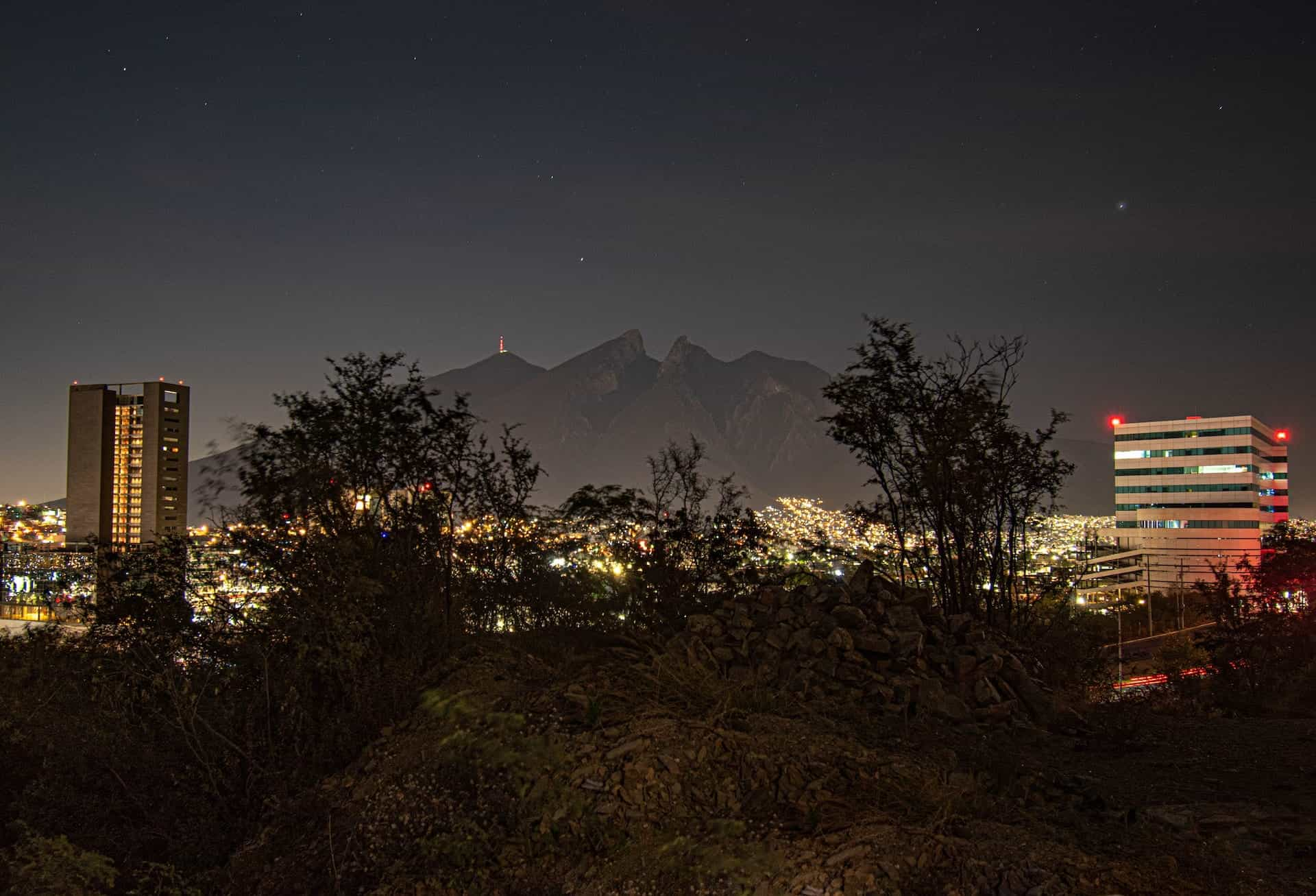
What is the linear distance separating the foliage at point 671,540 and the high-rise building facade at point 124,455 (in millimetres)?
39622

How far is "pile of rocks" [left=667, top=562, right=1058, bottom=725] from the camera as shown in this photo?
7.01 metres

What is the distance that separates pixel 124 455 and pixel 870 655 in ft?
161

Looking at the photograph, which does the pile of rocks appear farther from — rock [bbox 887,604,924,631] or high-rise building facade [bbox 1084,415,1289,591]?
high-rise building facade [bbox 1084,415,1289,591]

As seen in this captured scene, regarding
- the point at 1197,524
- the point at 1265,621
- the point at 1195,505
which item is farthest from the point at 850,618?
the point at 1195,505

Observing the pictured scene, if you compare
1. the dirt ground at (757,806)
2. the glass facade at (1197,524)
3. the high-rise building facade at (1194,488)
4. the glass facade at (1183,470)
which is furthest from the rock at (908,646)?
the glass facade at (1183,470)

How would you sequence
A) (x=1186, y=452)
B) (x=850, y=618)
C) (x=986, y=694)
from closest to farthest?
(x=986, y=694) → (x=850, y=618) → (x=1186, y=452)

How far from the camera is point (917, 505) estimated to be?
33.5 ft

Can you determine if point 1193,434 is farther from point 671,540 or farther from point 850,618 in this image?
point 850,618

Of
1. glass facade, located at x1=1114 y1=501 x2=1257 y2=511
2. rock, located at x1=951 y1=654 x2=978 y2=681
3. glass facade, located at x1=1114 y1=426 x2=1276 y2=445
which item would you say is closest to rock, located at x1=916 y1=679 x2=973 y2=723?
rock, located at x1=951 y1=654 x2=978 y2=681

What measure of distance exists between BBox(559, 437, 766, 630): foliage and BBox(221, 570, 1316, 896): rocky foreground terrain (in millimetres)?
1875

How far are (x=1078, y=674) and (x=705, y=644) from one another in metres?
5.72

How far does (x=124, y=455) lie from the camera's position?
45156mm

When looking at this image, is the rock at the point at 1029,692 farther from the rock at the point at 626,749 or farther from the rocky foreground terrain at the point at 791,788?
the rock at the point at 626,749

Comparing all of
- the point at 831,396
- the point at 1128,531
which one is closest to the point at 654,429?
the point at 1128,531
